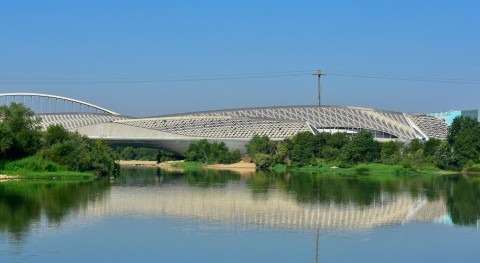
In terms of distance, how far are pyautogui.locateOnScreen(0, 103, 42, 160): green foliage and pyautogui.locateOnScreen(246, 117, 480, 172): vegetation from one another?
2581cm

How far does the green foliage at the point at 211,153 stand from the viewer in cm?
7275

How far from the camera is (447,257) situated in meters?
15.5

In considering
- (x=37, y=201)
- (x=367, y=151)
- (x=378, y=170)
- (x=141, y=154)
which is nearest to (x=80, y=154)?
(x=37, y=201)

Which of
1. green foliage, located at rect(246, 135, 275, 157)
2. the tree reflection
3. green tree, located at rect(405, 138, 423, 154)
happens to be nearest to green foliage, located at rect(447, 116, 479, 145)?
green tree, located at rect(405, 138, 423, 154)

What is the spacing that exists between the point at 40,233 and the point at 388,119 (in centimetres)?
6676

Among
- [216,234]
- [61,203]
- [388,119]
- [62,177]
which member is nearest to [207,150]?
[388,119]

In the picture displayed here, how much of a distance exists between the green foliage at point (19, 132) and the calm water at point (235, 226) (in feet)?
32.1

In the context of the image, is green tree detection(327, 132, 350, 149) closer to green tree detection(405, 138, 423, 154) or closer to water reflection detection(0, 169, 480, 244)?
green tree detection(405, 138, 423, 154)

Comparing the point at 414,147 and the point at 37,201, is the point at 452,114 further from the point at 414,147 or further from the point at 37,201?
the point at 37,201

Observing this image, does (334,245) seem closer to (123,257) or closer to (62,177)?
(123,257)

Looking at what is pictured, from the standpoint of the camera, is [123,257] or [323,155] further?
[323,155]

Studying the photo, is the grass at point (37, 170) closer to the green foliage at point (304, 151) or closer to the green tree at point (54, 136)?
the green tree at point (54, 136)

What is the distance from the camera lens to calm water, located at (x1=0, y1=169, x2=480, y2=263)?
15477mm

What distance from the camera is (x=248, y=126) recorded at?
78000 mm
